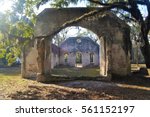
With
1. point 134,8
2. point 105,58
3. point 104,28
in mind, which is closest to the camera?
point 134,8

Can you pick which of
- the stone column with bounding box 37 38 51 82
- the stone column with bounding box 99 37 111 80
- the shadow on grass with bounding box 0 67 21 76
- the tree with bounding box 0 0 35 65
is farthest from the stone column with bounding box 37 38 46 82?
the shadow on grass with bounding box 0 67 21 76

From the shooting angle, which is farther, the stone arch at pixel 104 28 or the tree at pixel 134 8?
the stone arch at pixel 104 28

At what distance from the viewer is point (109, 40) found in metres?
20.7

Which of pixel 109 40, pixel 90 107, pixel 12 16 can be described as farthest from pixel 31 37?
pixel 90 107

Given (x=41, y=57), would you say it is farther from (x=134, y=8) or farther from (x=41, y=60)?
(x=134, y=8)

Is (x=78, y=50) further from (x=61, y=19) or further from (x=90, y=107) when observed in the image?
(x=90, y=107)

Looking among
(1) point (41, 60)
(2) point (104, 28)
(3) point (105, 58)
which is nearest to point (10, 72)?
(1) point (41, 60)

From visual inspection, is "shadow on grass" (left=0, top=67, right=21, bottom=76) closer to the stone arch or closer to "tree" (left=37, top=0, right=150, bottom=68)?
the stone arch

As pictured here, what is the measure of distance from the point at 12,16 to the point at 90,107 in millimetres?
10462

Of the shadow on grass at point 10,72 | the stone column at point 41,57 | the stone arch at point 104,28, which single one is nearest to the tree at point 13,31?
the stone column at point 41,57

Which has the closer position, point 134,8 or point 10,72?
point 134,8

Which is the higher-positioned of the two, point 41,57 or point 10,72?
point 41,57

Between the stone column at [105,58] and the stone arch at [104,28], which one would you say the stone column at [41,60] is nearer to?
the stone arch at [104,28]

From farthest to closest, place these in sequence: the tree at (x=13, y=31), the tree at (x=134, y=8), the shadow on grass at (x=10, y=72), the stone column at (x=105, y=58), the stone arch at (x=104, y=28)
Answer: the shadow on grass at (x=10, y=72) < the stone arch at (x=104, y=28) < the stone column at (x=105, y=58) < the tree at (x=134, y=8) < the tree at (x=13, y=31)
